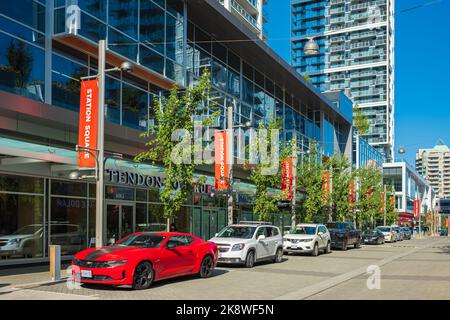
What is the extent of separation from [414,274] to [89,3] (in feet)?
48.7

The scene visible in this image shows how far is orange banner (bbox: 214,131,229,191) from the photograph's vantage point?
82.0 feet

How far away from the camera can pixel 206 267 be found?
15.7 metres

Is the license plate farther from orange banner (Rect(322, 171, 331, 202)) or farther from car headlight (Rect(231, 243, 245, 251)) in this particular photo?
orange banner (Rect(322, 171, 331, 202))

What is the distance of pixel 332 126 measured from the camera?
55188 mm

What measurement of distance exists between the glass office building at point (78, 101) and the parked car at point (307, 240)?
569cm

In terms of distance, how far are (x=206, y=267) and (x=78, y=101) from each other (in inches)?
335

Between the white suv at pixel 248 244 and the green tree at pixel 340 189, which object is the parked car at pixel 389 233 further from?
the white suv at pixel 248 244

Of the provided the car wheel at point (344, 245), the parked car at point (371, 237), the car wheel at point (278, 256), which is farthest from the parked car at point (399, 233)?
the car wheel at point (278, 256)

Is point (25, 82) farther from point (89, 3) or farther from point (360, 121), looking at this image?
point (360, 121)

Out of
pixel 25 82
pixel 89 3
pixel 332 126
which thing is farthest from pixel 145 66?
pixel 332 126

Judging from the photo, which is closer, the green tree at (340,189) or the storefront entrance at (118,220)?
the storefront entrance at (118,220)

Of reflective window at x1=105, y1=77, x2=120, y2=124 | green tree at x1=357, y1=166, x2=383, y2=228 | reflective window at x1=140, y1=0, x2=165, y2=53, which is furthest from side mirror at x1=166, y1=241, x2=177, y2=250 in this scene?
green tree at x1=357, y1=166, x2=383, y2=228

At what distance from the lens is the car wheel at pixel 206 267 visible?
50.8 feet

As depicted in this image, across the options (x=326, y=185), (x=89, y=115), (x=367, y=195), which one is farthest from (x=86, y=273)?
(x=367, y=195)
